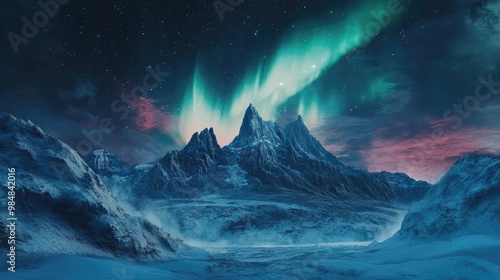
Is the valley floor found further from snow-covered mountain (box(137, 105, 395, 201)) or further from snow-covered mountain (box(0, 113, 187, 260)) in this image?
snow-covered mountain (box(137, 105, 395, 201))

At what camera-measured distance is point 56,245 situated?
14.8 m

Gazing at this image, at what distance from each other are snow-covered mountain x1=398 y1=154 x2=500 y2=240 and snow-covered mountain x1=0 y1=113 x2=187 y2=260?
16.3 meters

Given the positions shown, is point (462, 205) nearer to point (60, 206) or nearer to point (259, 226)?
point (60, 206)

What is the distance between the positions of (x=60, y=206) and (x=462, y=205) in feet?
71.7

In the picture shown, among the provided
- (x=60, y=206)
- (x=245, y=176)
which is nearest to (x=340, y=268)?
(x=60, y=206)

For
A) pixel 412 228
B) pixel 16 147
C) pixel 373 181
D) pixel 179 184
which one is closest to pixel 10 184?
pixel 16 147

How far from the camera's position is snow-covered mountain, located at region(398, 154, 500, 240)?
59.7 feet

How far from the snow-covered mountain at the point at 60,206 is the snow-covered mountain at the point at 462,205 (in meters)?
16.3

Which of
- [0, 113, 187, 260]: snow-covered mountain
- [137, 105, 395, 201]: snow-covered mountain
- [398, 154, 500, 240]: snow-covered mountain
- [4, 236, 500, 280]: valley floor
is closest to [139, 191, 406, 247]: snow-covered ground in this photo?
[0, 113, 187, 260]: snow-covered mountain

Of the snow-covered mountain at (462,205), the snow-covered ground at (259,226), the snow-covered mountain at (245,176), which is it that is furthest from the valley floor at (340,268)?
the snow-covered mountain at (245,176)

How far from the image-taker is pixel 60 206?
17.5 m

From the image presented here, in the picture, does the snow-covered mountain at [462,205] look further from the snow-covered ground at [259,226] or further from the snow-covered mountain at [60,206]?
the snow-covered ground at [259,226]

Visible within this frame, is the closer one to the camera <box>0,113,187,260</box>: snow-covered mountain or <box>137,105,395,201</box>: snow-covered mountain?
<box>0,113,187,260</box>: snow-covered mountain

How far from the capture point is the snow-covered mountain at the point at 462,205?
59.7ft
